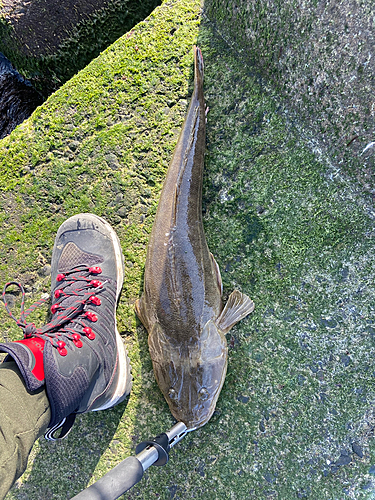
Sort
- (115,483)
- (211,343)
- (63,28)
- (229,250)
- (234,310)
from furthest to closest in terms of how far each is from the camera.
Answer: (63,28), (229,250), (234,310), (211,343), (115,483)

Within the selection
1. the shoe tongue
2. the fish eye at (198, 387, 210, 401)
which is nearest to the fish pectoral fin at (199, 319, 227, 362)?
the fish eye at (198, 387, 210, 401)

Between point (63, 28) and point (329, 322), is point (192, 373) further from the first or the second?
point (63, 28)

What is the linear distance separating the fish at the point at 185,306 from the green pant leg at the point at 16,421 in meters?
0.91

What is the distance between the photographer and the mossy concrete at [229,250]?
2717mm

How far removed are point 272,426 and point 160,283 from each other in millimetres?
1520

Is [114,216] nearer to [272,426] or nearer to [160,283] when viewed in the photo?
[160,283]

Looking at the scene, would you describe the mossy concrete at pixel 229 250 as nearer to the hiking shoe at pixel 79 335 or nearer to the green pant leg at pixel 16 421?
the hiking shoe at pixel 79 335

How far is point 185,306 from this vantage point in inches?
100.0

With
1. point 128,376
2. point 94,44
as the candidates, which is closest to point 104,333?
point 128,376

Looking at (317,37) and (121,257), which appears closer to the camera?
(317,37)

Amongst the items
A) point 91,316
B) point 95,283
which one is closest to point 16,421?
point 91,316

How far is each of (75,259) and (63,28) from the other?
2.46 metres

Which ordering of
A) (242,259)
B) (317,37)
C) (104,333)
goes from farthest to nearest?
(242,259) < (104,333) < (317,37)

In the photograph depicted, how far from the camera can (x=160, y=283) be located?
2578mm
